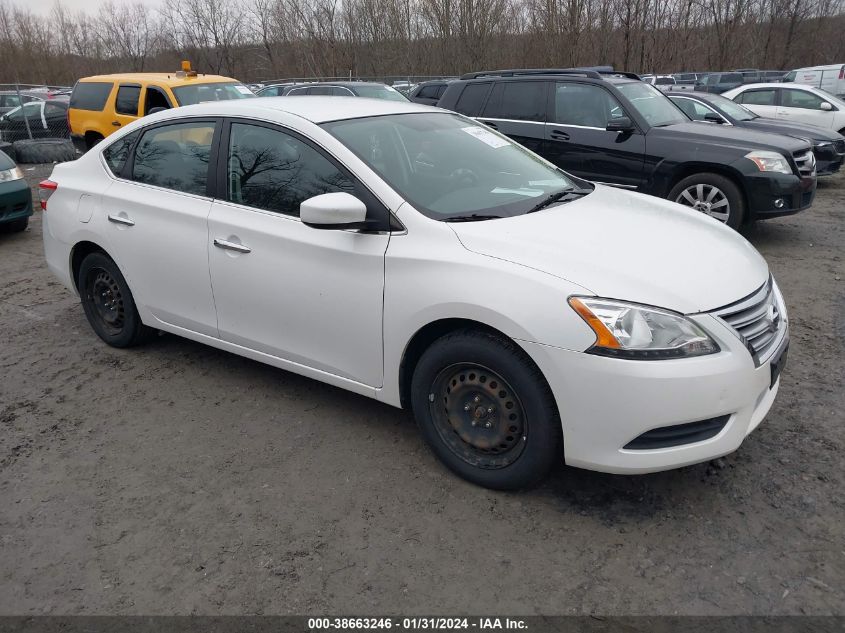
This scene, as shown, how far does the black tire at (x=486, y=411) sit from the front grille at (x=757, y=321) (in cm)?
83

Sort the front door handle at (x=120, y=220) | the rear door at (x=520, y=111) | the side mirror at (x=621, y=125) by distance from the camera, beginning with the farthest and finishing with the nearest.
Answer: the rear door at (x=520, y=111) → the side mirror at (x=621, y=125) → the front door handle at (x=120, y=220)

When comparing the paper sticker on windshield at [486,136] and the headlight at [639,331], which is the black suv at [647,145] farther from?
the headlight at [639,331]

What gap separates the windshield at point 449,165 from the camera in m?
3.40

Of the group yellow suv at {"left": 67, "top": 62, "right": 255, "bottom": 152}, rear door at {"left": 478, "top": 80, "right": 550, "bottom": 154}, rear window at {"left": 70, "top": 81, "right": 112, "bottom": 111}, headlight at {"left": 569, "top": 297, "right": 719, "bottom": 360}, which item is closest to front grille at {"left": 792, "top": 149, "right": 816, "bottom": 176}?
rear door at {"left": 478, "top": 80, "right": 550, "bottom": 154}

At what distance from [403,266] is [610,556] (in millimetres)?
1531

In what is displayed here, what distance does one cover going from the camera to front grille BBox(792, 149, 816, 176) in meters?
7.27

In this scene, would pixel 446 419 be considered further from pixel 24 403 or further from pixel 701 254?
pixel 24 403

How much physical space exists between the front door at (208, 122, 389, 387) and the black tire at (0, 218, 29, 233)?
20.9 feet

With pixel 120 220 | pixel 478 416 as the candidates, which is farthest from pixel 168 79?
pixel 478 416

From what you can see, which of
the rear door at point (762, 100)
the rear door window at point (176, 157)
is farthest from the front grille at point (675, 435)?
the rear door at point (762, 100)

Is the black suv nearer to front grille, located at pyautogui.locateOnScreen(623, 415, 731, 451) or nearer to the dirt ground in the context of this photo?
the dirt ground

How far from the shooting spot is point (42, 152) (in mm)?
14328

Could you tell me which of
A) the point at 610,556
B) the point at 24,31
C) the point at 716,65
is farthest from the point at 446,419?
the point at 24,31

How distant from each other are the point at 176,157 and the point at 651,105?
227 inches
